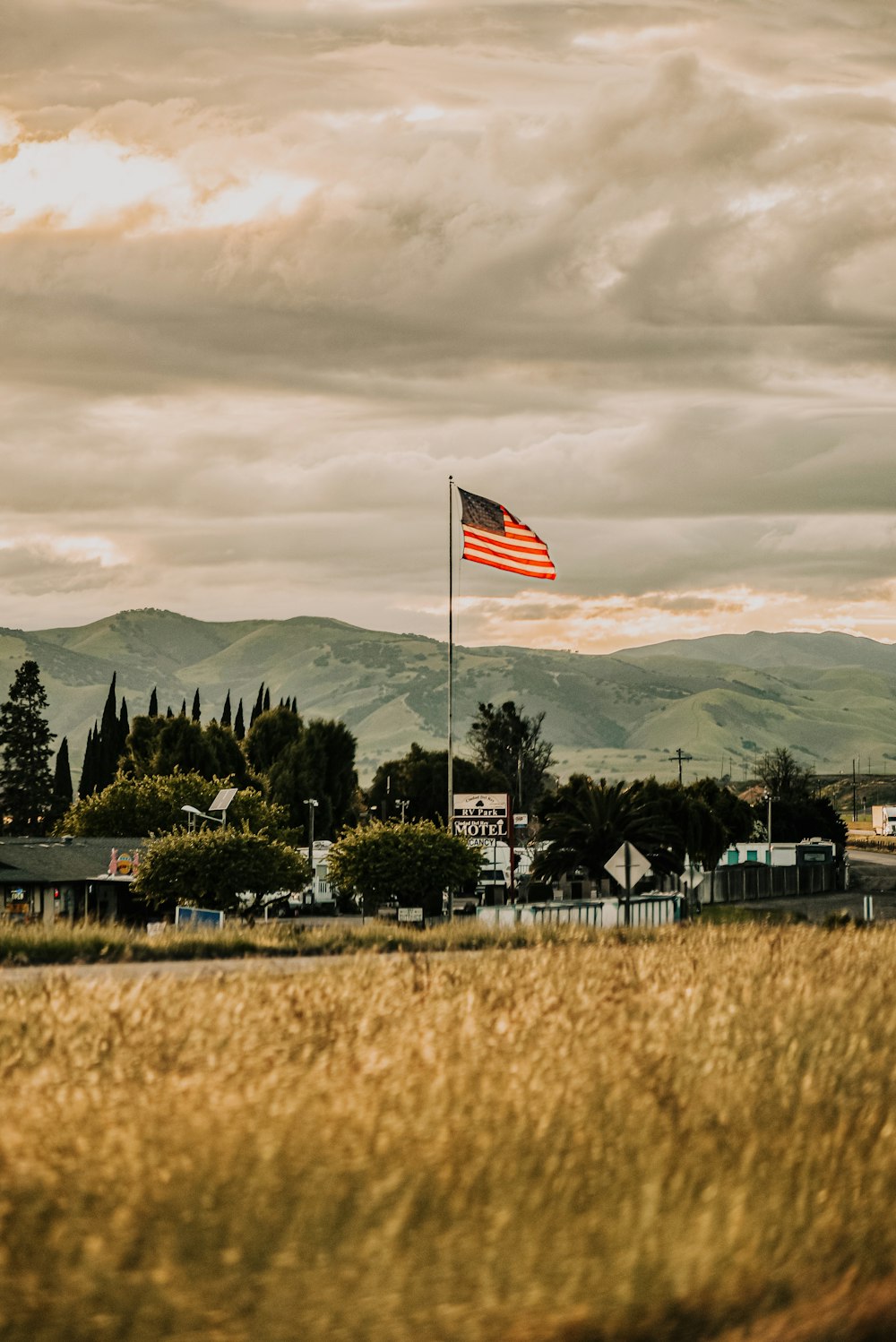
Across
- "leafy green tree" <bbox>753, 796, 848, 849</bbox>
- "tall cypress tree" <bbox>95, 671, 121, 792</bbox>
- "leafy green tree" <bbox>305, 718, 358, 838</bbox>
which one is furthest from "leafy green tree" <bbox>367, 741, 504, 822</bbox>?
"tall cypress tree" <bbox>95, 671, 121, 792</bbox>

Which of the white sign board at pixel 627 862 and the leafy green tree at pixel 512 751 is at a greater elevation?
the leafy green tree at pixel 512 751

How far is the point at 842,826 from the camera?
5212 inches

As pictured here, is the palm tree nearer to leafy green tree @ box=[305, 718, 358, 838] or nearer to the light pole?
the light pole

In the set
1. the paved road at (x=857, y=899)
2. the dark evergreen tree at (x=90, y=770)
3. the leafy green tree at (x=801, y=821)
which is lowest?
the paved road at (x=857, y=899)

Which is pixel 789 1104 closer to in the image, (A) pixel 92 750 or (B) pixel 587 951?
(B) pixel 587 951

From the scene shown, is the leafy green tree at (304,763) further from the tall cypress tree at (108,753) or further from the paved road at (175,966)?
the paved road at (175,966)

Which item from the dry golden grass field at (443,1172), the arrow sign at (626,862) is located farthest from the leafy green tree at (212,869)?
the dry golden grass field at (443,1172)

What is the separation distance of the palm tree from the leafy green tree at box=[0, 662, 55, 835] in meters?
55.8

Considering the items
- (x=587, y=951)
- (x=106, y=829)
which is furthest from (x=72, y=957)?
(x=106, y=829)

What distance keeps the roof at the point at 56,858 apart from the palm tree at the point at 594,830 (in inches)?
761

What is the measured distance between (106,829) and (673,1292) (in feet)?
267

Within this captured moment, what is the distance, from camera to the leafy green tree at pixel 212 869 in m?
A: 53.2

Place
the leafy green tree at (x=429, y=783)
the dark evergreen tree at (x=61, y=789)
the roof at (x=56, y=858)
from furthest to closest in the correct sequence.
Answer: the leafy green tree at (x=429, y=783), the dark evergreen tree at (x=61, y=789), the roof at (x=56, y=858)

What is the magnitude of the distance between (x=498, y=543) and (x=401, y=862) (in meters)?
13.0
